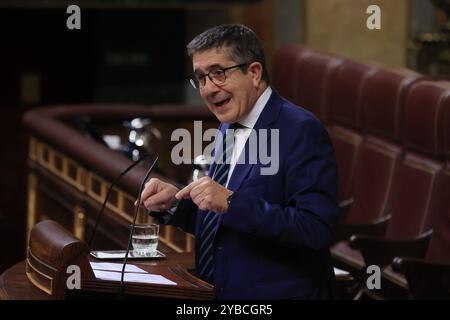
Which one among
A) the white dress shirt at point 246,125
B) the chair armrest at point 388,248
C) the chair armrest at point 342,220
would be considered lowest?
the chair armrest at point 342,220

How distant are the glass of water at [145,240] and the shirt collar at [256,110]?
1.79 ft

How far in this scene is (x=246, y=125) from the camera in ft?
8.52

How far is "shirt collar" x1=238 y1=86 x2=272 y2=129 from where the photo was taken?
8.43 feet

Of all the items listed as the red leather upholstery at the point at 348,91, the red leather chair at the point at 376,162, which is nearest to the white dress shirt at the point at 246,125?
the red leather chair at the point at 376,162

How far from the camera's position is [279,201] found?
2.51m

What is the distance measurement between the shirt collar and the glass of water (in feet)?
1.79

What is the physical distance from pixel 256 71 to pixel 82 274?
0.58 meters

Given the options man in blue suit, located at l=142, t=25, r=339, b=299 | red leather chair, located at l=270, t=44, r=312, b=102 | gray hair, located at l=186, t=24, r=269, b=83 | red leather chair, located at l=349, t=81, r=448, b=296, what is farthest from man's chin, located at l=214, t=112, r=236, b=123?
red leather chair, located at l=270, t=44, r=312, b=102

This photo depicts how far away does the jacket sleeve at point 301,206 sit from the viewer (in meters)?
2.39

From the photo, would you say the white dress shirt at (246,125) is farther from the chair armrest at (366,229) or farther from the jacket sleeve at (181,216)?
the chair armrest at (366,229)

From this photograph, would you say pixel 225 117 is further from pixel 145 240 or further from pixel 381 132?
pixel 381 132

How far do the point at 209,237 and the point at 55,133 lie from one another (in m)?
3.07

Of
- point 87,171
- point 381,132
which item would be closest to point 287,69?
point 381,132

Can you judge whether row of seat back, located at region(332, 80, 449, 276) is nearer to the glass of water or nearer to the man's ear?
the glass of water
